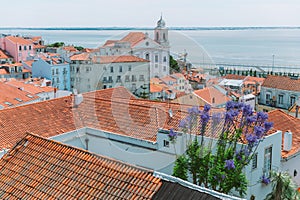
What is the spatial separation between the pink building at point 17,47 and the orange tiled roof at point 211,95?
36.2m

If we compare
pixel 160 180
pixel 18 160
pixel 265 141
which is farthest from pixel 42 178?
pixel 265 141

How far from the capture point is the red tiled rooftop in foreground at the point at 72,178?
479 cm

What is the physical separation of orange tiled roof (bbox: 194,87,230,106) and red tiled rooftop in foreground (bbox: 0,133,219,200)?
8762 millimetres

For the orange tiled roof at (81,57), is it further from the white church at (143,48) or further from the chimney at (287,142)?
the chimney at (287,142)

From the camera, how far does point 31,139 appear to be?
6.46m

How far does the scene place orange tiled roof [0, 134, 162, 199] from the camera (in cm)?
493

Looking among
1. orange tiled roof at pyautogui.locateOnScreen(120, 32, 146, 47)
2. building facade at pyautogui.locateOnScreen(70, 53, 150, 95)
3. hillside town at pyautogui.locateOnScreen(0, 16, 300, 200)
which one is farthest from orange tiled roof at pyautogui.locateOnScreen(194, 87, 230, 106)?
orange tiled roof at pyautogui.locateOnScreen(120, 32, 146, 47)

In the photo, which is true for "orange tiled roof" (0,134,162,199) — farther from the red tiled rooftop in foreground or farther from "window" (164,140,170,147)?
"window" (164,140,170,147)

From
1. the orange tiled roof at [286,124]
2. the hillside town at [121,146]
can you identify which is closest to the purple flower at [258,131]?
the hillside town at [121,146]

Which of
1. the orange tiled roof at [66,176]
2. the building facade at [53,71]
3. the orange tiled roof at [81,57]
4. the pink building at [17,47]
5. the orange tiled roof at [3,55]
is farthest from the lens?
the pink building at [17,47]

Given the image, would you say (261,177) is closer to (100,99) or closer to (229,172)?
(229,172)

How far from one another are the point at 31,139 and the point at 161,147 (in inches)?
102

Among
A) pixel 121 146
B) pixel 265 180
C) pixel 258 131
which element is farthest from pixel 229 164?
pixel 121 146

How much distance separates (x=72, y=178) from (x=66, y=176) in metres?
0.12
